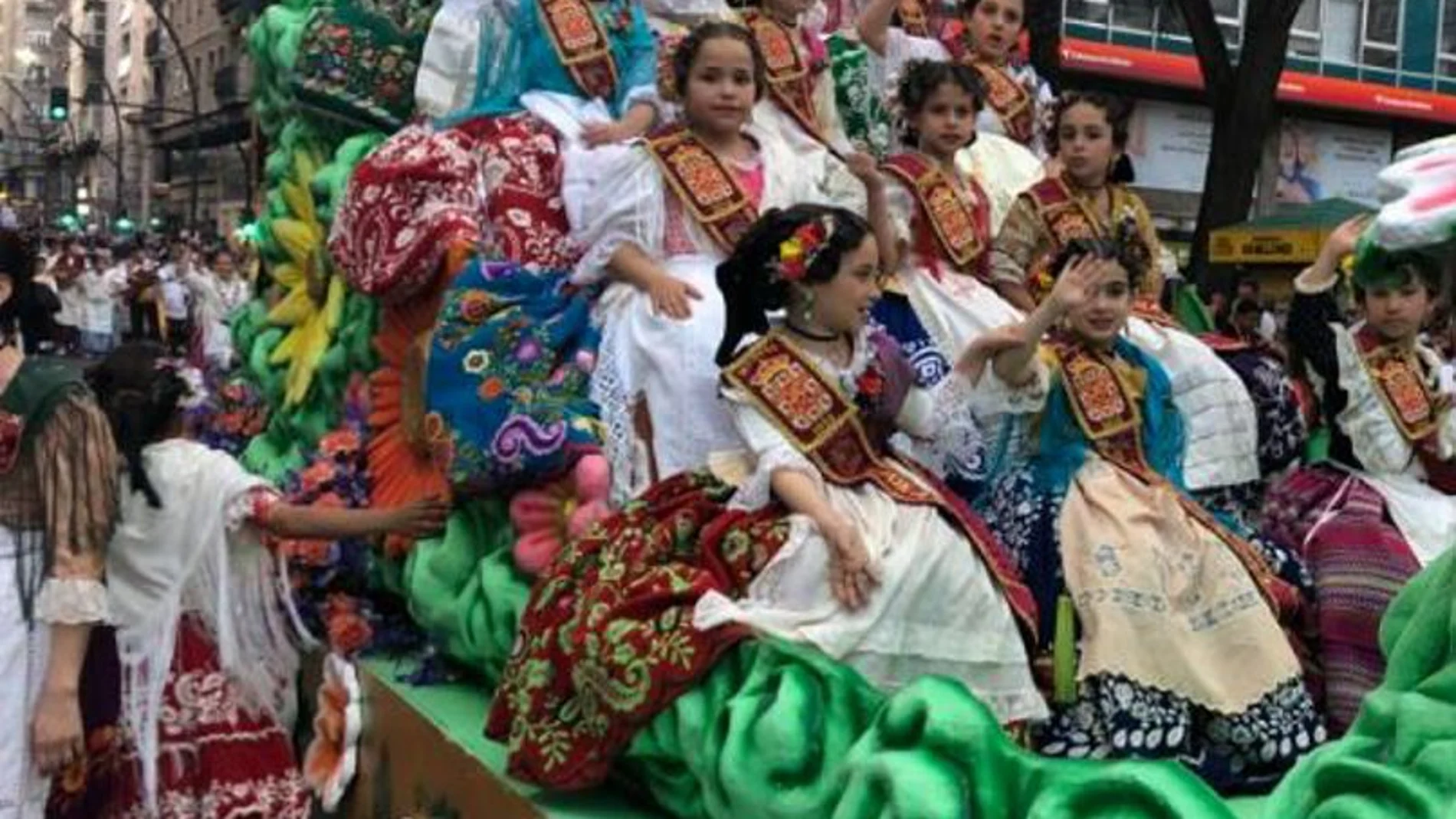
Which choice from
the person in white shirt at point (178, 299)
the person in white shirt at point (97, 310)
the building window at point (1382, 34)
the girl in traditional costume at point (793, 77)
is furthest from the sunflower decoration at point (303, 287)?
the building window at point (1382, 34)

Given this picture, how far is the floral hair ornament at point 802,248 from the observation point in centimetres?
341

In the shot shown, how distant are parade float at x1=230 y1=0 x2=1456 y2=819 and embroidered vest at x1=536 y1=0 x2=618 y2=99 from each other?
27 cm

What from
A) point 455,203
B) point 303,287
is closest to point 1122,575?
point 455,203

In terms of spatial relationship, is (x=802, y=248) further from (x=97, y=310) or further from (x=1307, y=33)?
(x=1307, y=33)

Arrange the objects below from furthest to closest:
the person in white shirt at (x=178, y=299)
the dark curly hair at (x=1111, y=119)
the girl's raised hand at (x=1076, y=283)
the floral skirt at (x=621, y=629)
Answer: the person in white shirt at (x=178, y=299) < the dark curly hair at (x=1111, y=119) < the girl's raised hand at (x=1076, y=283) < the floral skirt at (x=621, y=629)

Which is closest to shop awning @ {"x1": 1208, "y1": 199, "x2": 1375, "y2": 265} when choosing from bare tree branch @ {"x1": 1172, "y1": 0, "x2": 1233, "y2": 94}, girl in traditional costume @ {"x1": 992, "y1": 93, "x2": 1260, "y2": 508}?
bare tree branch @ {"x1": 1172, "y1": 0, "x2": 1233, "y2": 94}

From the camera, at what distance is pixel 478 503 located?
14.6 ft

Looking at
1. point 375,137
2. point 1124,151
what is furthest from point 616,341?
point 375,137

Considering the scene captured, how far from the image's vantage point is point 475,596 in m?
4.26

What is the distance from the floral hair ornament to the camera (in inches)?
134

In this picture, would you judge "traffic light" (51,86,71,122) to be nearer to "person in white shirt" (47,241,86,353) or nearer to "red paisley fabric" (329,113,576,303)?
"person in white shirt" (47,241,86,353)

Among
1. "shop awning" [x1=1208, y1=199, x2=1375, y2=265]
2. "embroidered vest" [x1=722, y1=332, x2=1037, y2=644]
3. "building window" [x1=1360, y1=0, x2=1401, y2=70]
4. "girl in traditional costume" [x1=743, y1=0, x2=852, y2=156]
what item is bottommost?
"shop awning" [x1=1208, y1=199, x2=1375, y2=265]

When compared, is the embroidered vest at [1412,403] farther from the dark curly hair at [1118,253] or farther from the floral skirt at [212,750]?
the floral skirt at [212,750]

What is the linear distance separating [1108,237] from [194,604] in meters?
2.16
